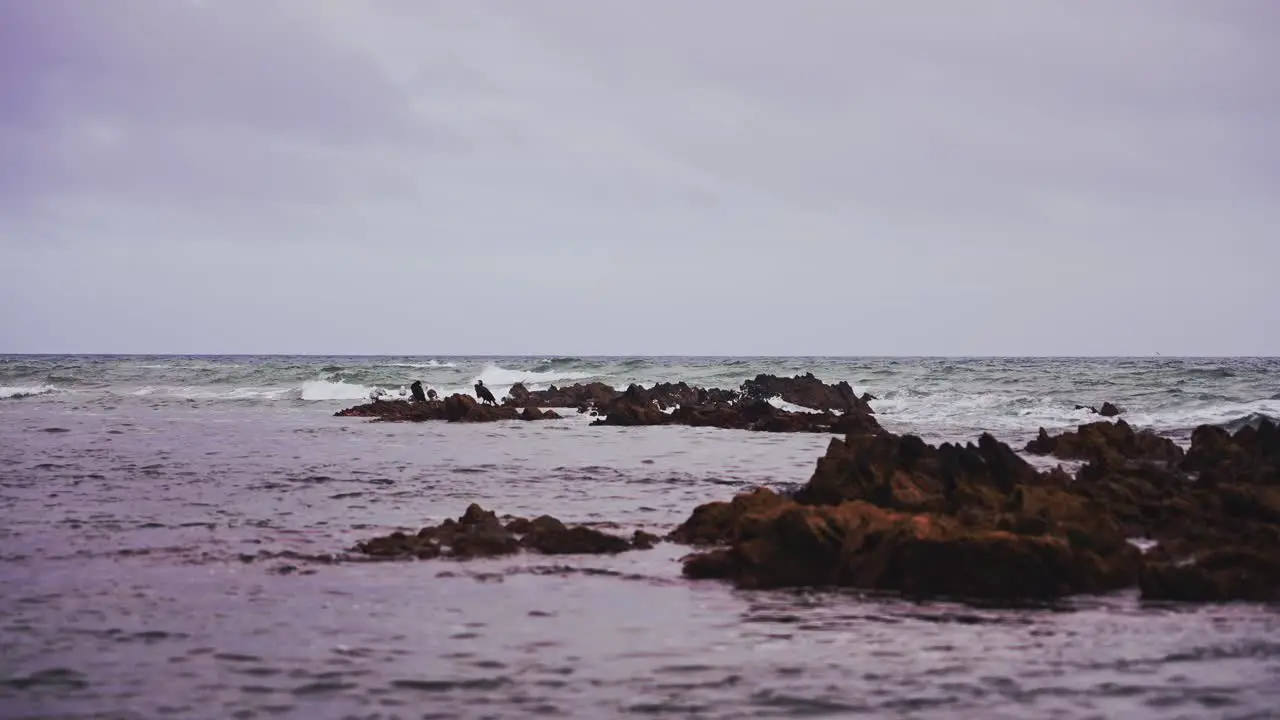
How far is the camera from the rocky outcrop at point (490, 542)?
33.7 ft

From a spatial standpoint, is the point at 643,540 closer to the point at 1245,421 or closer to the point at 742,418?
the point at 742,418

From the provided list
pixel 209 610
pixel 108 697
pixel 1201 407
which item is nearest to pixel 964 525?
pixel 209 610

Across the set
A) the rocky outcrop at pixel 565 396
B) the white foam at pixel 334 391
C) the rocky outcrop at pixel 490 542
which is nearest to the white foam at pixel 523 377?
the white foam at pixel 334 391

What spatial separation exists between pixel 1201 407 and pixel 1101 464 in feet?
73.4

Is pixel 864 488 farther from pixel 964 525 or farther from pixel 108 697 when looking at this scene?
pixel 108 697

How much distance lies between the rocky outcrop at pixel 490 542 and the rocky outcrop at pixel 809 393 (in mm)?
24512

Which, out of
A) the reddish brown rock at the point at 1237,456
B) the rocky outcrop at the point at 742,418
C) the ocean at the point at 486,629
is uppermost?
the reddish brown rock at the point at 1237,456

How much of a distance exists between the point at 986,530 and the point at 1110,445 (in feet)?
35.2

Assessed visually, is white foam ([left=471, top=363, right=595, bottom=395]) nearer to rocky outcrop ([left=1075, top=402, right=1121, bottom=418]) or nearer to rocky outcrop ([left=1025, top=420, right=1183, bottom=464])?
rocky outcrop ([left=1075, top=402, right=1121, bottom=418])

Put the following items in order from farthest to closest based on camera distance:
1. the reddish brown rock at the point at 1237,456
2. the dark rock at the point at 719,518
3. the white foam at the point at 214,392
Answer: the white foam at the point at 214,392
the reddish brown rock at the point at 1237,456
the dark rock at the point at 719,518

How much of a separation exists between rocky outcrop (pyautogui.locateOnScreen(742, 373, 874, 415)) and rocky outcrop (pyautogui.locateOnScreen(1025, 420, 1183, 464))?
527 inches

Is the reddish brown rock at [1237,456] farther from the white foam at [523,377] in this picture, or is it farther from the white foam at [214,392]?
the white foam at [523,377]

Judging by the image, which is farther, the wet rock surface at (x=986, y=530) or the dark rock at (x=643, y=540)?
the dark rock at (x=643, y=540)

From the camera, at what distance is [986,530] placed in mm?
9297
